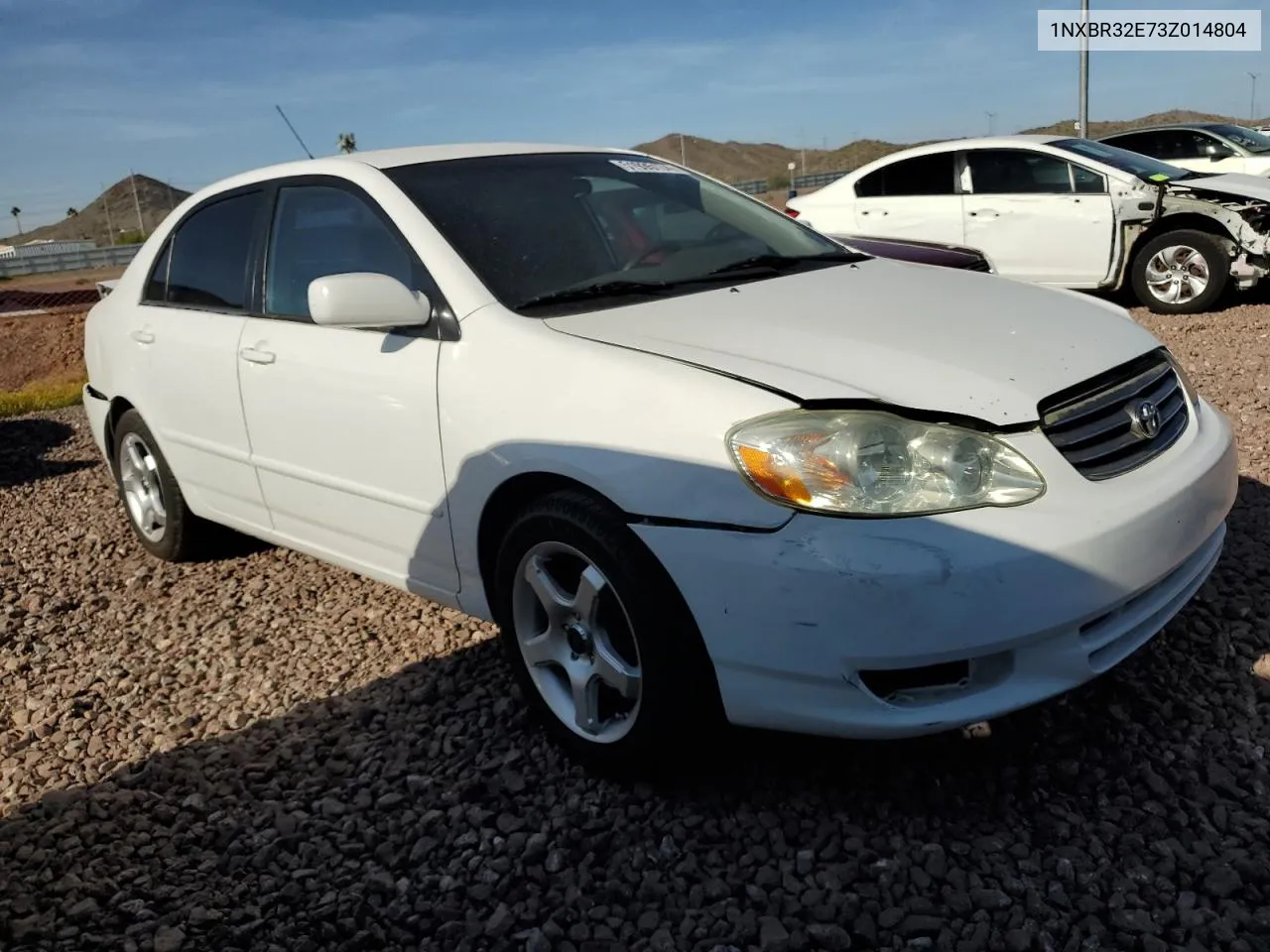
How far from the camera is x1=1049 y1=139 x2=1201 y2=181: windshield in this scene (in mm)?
9156

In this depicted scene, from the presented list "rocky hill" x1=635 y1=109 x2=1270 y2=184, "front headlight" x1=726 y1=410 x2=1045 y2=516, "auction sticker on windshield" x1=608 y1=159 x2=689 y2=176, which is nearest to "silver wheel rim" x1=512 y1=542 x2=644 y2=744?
"front headlight" x1=726 y1=410 x2=1045 y2=516

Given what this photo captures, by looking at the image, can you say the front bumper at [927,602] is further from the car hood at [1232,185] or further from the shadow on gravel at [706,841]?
the car hood at [1232,185]

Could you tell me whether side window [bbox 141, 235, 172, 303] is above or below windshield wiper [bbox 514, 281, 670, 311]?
above

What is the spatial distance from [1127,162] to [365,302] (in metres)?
8.51

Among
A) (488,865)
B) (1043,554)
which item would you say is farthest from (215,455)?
(1043,554)

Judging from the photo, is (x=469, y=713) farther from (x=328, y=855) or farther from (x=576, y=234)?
(x=576, y=234)

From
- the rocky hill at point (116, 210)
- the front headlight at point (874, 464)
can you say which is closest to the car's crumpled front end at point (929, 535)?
the front headlight at point (874, 464)

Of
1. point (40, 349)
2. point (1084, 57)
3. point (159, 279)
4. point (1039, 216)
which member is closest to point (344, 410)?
point (159, 279)

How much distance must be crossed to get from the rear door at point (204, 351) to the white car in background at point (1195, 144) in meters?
11.9

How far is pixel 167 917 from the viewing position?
2.51 m

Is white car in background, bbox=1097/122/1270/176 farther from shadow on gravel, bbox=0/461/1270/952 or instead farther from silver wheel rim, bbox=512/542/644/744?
silver wheel rim, bbox=512/542/644/744

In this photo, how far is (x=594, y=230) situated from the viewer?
3455mm

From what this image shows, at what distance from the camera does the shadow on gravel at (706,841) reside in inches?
89.9

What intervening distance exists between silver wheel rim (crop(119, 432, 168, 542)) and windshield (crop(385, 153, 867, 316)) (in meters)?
2.12
